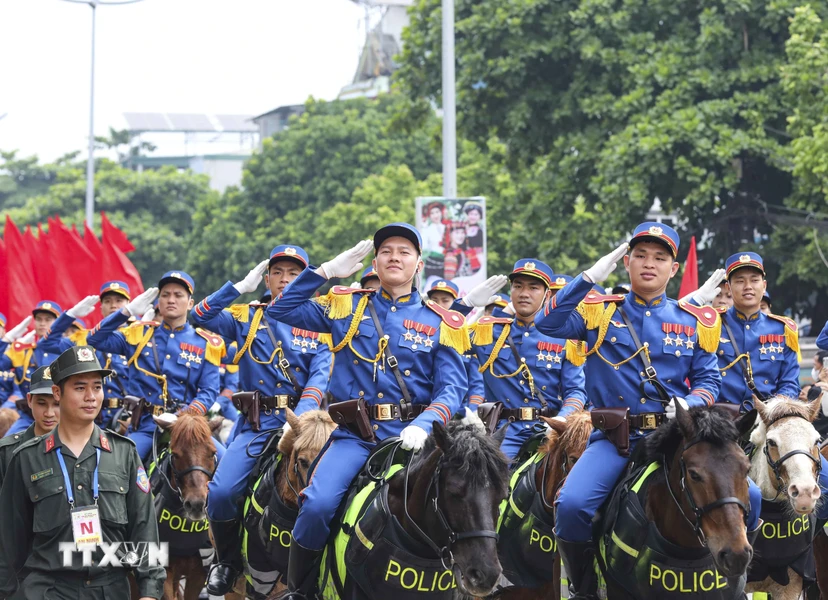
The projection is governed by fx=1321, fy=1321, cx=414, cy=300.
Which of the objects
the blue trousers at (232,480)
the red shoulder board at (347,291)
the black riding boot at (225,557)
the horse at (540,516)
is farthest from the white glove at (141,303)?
the red shoulder board at (347,291)

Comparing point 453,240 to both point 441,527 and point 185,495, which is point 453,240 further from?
point 441,527

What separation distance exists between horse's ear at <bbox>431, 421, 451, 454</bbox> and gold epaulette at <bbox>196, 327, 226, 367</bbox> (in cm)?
620

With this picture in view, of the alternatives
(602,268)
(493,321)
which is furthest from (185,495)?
(602,268)

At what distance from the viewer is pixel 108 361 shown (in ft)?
43.5

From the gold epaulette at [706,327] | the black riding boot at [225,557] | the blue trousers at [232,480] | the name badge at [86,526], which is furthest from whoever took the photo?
the black riding boot at [225,557]

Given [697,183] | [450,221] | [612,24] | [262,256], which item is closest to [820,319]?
[697,183]

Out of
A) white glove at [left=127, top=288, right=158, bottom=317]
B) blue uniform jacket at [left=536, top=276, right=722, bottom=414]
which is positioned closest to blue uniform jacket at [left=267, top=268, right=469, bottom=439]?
blue uniform jacket at [left=536, top=276, right=722, bottom=414]

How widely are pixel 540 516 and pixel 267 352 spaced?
275cm

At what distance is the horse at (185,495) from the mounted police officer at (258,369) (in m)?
0.47

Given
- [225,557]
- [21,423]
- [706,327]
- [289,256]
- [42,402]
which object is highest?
[289,256]

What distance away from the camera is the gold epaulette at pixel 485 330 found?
11.2 metres

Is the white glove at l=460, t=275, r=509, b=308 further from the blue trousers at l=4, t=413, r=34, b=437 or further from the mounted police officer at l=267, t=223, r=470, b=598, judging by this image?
the blue trousers at l=4, t=413, r=34, b=437

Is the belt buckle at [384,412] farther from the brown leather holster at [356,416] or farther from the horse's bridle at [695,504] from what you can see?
the horse's bridle at [695,504]

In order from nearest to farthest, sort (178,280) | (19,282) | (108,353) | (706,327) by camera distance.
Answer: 1. (706,327)
2. (178,280)
3. (108,353)
4. (19,282)
